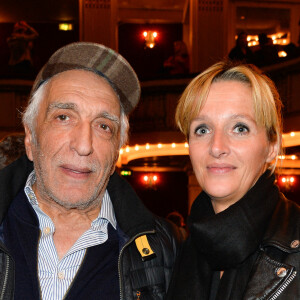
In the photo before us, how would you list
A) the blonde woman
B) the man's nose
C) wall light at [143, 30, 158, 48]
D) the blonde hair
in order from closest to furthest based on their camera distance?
the blonde woman < the blonde hair < the man's nose < wall light at [143, 30, 158, 48]

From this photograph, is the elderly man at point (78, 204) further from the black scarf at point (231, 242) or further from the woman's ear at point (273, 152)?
the woman's ear at point (273, 152)

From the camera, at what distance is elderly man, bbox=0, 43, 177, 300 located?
7.14 feet

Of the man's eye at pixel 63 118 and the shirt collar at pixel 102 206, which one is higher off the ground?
the man's eye at pixel 63 118

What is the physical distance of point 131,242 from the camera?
2.33m

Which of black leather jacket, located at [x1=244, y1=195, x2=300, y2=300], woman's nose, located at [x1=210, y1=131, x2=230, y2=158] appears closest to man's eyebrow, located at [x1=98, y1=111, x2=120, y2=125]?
woman's nose, located at [x1=210, y1=131, x2=230, y2=158]

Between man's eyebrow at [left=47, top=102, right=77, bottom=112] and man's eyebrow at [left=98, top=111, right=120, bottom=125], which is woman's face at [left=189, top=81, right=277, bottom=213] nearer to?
man's eyebrow at [left=98, top=111, right=120, bottom=125]

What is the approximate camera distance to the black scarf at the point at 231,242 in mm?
2021

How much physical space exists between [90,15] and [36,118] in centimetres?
1130

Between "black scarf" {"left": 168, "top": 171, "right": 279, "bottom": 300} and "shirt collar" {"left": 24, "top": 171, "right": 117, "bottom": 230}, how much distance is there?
0.40m

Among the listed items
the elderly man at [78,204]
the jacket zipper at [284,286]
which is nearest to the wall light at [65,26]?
the elderly man at [78,204]

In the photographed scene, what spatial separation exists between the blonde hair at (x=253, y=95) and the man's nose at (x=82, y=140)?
430 mm

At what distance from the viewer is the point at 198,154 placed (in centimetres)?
222

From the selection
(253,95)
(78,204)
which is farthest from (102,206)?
(253,95)

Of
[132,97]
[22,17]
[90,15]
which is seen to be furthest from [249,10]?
[132,97]
